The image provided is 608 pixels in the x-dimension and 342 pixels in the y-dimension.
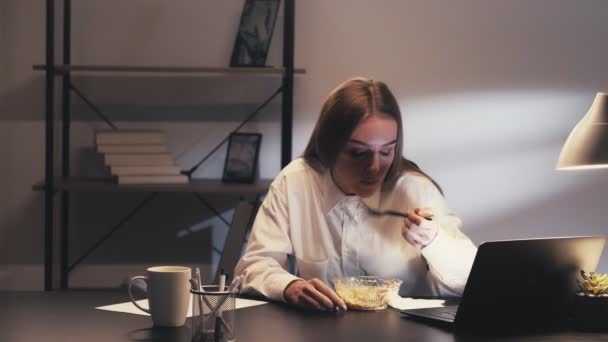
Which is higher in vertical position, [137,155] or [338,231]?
[137,155]

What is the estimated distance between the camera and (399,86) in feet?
11.9

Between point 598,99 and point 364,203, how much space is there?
0.66 meters

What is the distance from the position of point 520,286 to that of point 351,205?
68 cm

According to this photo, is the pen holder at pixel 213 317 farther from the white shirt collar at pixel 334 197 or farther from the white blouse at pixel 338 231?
the white shirt collar at pixel 334 197

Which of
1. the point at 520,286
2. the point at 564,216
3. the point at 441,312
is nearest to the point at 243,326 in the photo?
the point at 441,312

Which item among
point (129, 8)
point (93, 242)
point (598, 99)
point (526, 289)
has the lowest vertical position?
point (93, 242)

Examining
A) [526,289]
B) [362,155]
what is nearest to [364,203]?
[362,155]

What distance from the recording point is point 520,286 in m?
1.56

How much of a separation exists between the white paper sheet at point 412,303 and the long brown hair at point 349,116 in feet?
1.46

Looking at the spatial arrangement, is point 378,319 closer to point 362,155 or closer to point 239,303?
point 239,303

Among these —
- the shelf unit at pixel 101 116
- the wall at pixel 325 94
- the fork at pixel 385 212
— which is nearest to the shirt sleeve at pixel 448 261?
the fork at pixel 385 212

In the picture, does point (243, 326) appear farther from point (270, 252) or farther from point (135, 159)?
point (135, 159)

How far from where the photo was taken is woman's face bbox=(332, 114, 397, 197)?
209 centimetres

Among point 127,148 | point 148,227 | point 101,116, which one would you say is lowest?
point 148,227
